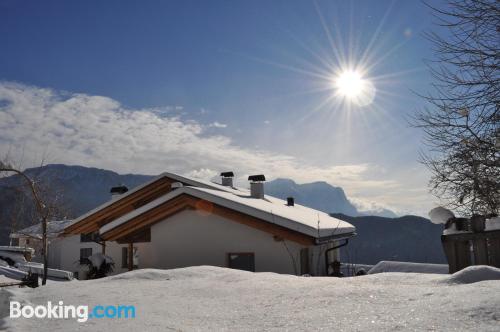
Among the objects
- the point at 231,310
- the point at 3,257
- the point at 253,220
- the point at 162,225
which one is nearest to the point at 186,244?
the point at 162,225

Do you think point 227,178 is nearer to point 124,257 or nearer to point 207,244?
point 124,257

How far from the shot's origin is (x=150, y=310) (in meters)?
4.84

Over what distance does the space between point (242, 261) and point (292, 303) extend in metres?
8.77

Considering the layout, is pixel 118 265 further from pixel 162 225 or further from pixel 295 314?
pixel 295 314

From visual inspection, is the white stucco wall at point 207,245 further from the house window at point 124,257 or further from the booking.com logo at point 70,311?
the booking.com logo at point 70,311

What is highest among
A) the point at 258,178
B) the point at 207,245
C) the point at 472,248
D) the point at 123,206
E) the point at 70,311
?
the point at 258,178

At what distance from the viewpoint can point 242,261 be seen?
524 inches

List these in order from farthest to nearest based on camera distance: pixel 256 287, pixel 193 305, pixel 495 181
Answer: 1. pixel 495 181
2. pixel 256 287
3. pixel 193 305

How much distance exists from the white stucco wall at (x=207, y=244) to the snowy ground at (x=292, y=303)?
6228mm

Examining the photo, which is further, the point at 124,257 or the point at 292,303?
the point at 124,257

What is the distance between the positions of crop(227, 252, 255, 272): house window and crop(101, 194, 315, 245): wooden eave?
1.08 meters

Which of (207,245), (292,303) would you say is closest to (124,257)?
(207,245)

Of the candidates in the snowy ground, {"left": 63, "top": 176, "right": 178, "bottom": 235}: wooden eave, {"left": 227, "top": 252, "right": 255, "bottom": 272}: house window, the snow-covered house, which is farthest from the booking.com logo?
{"left": 63, "top": 176, "right": 178, "bottom": 235}: wooden eave

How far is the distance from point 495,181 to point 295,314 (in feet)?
24.2
